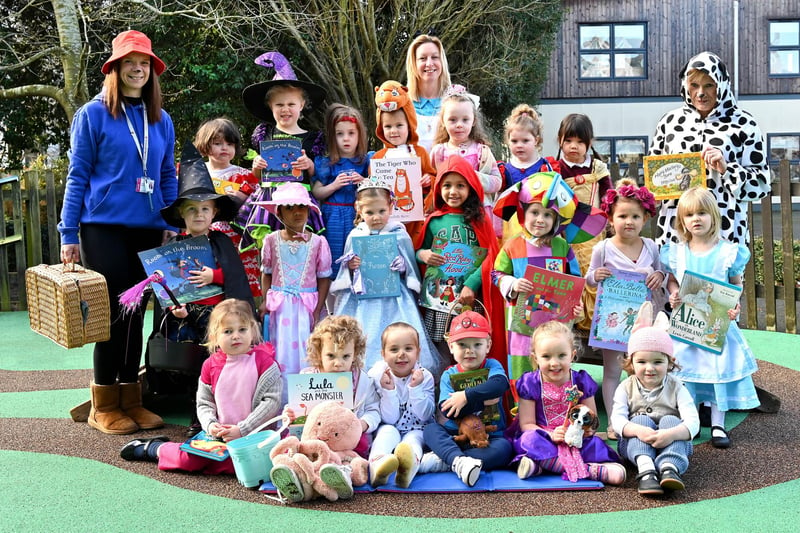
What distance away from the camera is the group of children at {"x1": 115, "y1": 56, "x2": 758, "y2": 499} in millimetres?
4219

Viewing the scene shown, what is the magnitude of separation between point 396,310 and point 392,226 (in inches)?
21.1

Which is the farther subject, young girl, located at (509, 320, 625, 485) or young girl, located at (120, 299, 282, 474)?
young girl, located at (120, 299, 282, 474)

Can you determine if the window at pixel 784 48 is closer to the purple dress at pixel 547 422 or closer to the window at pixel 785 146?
the window at pixel 785 146

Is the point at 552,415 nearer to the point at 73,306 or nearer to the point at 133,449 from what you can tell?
the point at 133,449

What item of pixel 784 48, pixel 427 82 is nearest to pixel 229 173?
pixel 427 82

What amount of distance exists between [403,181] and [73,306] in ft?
6.93

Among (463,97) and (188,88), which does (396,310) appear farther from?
(188,88)

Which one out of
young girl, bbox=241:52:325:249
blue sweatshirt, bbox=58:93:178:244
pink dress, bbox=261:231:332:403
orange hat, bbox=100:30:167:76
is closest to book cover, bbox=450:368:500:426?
pink dress, bbox=261:231:332:403

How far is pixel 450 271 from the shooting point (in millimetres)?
5121

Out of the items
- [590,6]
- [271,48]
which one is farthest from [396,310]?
[590,6]

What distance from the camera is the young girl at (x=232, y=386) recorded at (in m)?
4.37

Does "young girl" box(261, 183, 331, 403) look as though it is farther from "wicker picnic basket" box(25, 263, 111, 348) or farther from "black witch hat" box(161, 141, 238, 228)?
"wicker picnic basket" box(25, 263, 111, 348)

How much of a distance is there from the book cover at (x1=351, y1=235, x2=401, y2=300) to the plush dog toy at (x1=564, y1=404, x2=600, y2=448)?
147 centimetres

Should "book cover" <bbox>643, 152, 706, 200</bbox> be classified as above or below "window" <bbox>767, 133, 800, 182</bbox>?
below
